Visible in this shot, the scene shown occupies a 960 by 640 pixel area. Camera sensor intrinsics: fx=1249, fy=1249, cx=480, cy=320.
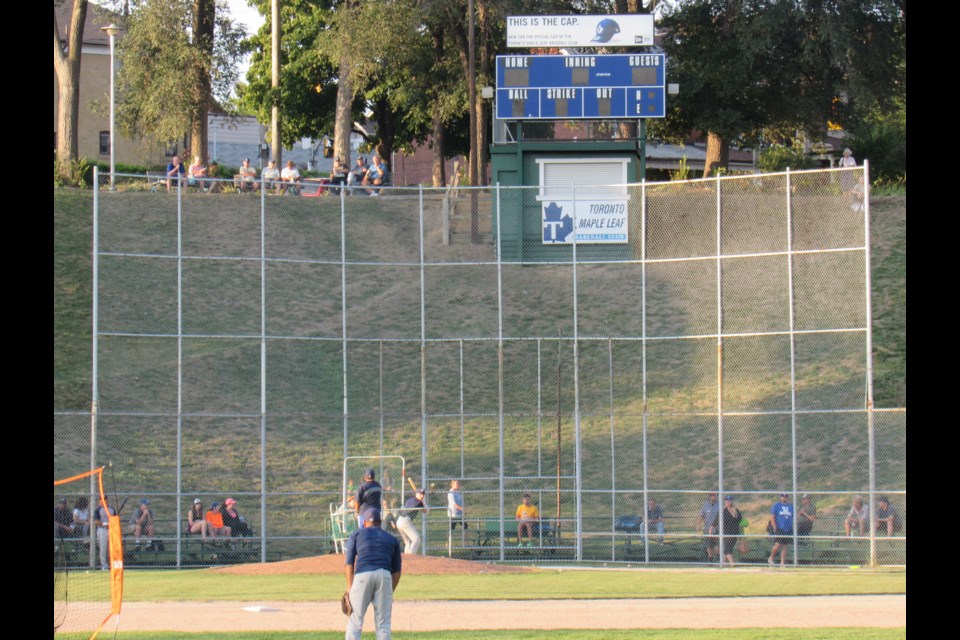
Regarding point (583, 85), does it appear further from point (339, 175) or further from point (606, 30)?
point (339, 175)

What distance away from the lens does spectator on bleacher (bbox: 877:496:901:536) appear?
1959 cm

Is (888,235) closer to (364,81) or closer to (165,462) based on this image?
(364,81)

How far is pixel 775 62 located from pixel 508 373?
1706cm

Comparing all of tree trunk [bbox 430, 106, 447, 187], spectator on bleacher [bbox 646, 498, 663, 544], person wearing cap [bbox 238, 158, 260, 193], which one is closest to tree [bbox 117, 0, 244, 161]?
person wearing cap [bbox 238, 158, 260, 193]

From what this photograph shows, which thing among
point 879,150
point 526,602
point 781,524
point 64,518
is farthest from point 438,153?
point 526,602

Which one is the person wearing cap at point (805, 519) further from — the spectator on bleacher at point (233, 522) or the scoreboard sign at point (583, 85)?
the scoreboard sign at point (583, 85)

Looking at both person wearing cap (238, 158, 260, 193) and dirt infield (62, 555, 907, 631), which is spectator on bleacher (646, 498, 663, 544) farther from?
person wearing cap (238, 158, 260, 193)

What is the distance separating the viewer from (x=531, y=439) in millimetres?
26328

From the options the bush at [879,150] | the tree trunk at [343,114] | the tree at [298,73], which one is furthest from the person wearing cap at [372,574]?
the tree at [298,73]

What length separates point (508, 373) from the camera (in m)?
27.9

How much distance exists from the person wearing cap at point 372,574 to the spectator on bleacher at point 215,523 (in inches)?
408

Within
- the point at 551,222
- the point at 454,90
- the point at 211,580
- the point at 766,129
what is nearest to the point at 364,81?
the point at 454,90

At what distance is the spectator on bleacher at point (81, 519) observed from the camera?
19656 millimetres

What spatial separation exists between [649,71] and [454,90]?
1268 cm
